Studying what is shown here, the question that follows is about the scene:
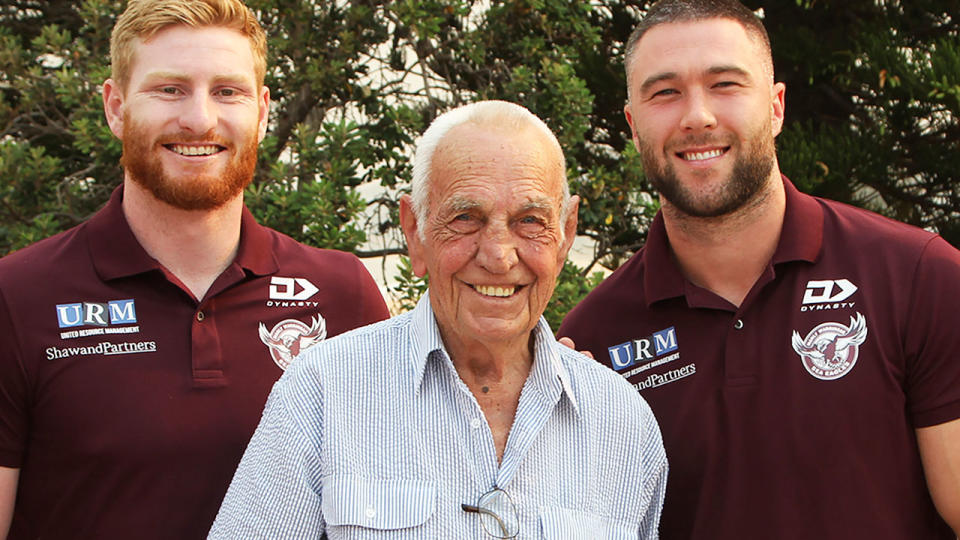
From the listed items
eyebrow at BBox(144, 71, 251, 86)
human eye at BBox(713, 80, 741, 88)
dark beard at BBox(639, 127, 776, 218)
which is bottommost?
dark beard at BBox(639, 127, 776, 218)

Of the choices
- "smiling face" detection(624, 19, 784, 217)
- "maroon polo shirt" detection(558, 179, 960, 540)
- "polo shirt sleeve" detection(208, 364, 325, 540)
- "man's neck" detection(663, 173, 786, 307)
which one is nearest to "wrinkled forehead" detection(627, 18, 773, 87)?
"smiling face" detection(624, 19, 784, 217)

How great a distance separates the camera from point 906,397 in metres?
2.98

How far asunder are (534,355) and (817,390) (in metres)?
0.83

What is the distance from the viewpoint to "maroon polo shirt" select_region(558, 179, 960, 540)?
293 centimetres

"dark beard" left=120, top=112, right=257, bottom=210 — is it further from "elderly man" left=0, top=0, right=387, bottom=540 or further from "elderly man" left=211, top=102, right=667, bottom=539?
"elderly man" left=211, top=102, right=667, bottom=539

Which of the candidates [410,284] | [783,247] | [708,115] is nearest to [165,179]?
[708,115]

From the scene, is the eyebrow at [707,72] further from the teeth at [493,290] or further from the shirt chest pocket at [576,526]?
the shirt chest pocket at [576,526]

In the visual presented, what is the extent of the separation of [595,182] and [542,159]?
302 centimetres

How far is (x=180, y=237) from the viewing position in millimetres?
3137

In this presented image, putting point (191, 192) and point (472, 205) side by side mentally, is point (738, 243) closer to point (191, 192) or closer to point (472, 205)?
Result: point (472, 205)

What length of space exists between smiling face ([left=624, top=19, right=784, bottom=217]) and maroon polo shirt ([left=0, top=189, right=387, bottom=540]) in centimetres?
132

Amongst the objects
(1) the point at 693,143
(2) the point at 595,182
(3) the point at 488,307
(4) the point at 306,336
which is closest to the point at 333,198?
(2) the point at 595,182

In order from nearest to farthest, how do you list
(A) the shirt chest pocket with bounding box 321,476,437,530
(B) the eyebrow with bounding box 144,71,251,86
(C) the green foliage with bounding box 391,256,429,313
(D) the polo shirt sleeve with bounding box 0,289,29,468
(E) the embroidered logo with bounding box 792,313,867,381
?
(A) the shirt chest pocket with bounding box 321,476,437,530
(D) the polo shirt sleeve with bounding box 0,289,29,468
(E) the embroidered logo with bounding box 792,313,867,381
(B) the eyebrow with bounding box 144,71,251,86
(C) the green foliage with bounding box 391,256,429,313

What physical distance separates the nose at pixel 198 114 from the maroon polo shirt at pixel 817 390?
148cm
